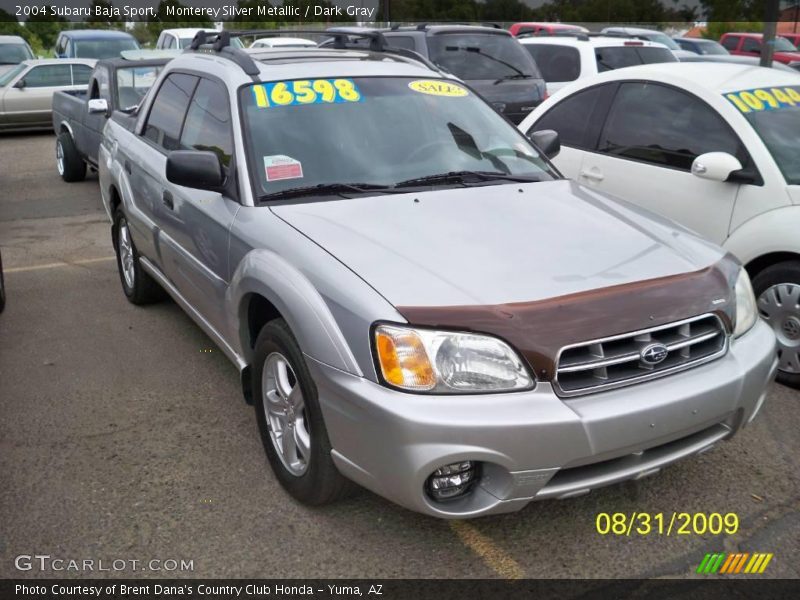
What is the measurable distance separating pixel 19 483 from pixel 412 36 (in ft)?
26.5

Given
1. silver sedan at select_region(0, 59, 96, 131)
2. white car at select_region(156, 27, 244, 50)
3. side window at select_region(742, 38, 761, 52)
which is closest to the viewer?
silver sedan at select_region(0, 59, 96, 131)

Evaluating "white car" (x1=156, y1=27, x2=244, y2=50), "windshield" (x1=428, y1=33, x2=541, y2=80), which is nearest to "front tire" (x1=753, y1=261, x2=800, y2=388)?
"windshield" (x1=428, y1=33, x2=541, y2=80)

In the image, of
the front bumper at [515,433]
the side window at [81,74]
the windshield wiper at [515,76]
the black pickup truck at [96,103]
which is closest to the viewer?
the front bumper at [515,433]

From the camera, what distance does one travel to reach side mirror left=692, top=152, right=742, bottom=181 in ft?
15.0

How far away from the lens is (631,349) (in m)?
2.81

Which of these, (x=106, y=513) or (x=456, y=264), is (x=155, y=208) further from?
(x=456, y=264)

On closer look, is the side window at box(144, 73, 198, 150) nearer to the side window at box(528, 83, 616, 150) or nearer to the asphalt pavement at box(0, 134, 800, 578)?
the asphalt pavement at box(0, 134, 800, 578)

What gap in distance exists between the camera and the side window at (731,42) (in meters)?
26.2

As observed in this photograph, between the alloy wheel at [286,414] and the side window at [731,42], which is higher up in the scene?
the side window at [731,42]

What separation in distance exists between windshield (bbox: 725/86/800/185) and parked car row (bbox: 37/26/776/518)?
34mm

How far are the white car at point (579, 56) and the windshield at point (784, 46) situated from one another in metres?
14.1

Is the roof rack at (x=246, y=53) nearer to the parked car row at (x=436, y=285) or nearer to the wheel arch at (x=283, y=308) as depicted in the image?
the parked car row at (x=436, y=285)
